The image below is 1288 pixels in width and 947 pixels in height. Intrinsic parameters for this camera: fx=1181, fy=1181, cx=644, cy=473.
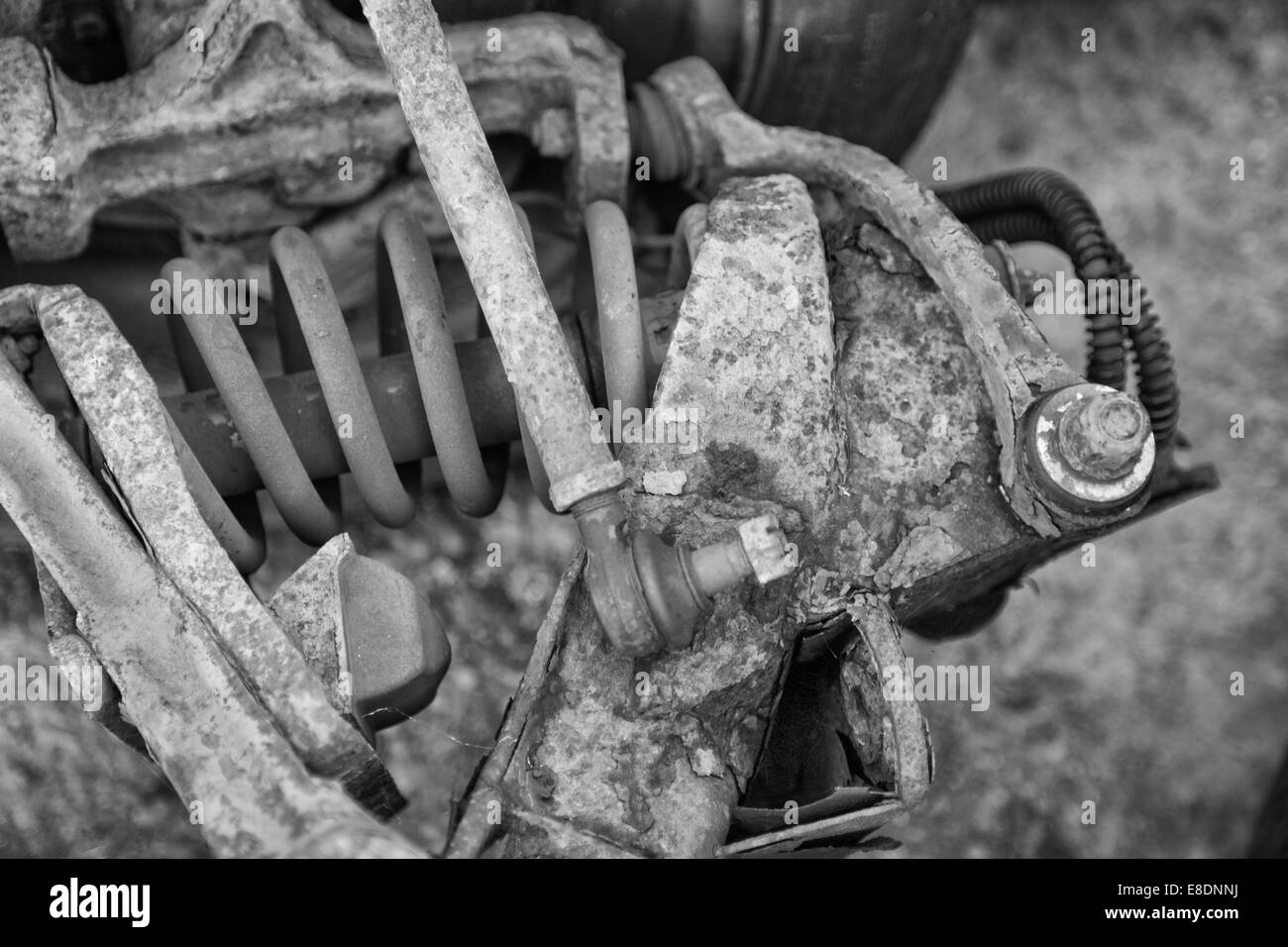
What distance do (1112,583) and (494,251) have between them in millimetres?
1962

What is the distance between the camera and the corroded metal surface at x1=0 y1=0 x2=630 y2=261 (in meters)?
1.61

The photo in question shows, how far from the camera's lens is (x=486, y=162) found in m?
1.40

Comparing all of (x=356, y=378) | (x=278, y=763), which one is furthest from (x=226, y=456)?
(x=278, y=763)

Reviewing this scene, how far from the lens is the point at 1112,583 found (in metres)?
2.77

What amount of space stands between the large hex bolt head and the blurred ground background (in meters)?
1.20

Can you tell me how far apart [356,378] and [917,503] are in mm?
762

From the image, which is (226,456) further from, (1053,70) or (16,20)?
(1053,70)
